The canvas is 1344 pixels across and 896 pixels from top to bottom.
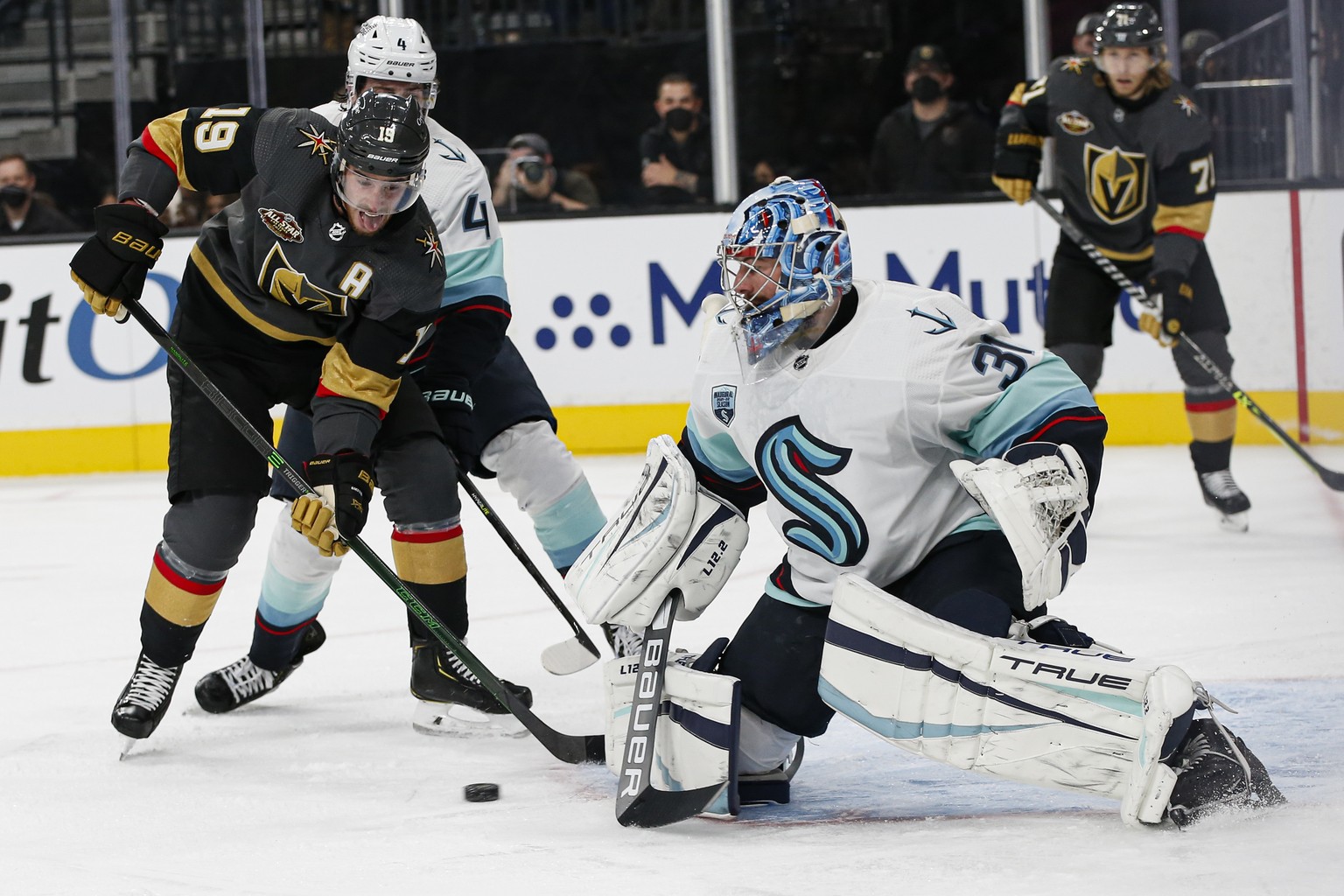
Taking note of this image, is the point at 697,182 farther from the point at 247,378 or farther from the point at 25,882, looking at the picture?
the point at 25,882

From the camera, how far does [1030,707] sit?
2039 millimetres

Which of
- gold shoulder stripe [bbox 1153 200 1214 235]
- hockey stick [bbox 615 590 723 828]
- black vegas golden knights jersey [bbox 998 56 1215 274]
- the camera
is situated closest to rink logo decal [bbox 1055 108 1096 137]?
black vegas golden knights jersey [bbox 998 56 1215 274]

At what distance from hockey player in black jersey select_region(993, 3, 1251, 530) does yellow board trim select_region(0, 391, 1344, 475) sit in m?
1.18

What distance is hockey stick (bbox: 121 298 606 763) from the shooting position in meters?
2.60

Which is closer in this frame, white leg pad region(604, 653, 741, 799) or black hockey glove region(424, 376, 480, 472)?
white leg pad region(604, 653, 741, 799)

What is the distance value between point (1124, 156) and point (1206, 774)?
2864mm

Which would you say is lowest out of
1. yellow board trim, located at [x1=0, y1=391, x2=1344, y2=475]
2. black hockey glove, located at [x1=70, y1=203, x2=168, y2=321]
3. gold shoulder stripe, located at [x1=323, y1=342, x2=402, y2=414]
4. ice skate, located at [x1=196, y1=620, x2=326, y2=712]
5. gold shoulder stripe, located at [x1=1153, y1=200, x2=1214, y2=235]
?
ice skate, located at [x1=196, y1=620, x2=326, y2=712]

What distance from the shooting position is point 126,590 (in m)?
4.15

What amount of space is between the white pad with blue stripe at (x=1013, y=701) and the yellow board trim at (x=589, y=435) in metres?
3.83

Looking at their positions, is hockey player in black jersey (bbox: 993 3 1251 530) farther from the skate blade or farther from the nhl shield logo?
the nhl shield logo

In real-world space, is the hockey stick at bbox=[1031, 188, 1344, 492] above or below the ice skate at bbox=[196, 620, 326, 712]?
above

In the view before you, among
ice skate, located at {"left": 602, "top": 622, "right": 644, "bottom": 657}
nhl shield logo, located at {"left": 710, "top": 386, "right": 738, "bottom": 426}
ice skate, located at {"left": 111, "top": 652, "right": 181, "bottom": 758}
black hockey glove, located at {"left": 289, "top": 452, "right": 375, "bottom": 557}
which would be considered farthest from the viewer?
ice skate, located at {"left": 602, "top": 622, "right": 644, "bottom": 657}

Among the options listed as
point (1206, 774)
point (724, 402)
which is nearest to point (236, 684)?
point (724, 402)

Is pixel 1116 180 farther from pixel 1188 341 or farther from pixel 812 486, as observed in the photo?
pixel 812 486
